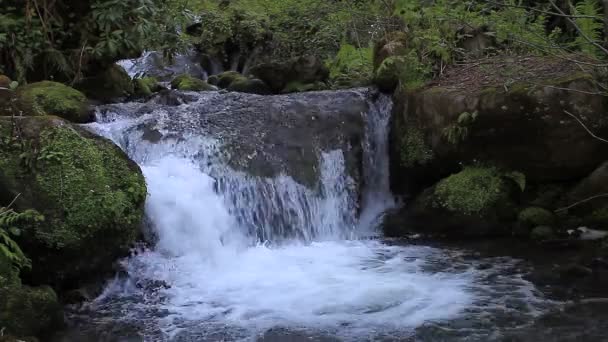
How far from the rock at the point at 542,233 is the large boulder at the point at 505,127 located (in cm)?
85

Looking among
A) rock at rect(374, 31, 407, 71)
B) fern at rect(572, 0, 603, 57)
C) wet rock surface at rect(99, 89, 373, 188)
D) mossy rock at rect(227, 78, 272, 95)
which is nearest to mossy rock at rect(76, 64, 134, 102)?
wet rock surface at rect(99, 89, 373, 188)

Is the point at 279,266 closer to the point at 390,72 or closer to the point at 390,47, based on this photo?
the point at 390,72

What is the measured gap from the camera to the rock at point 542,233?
27.1ft

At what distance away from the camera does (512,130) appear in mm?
8820

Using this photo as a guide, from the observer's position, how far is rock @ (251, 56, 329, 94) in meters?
12.7

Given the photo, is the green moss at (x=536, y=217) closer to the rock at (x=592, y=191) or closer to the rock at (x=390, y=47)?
the rock at (x=592, y=191)

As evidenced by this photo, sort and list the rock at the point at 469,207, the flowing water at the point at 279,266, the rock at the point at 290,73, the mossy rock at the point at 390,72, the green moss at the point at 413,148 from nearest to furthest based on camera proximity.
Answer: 1. the flowing water at the point at 279,266
2. the rock at the point at 469,207
3. the green moss at the point at 413,148
4. the mossy rock at the point at 390,72
5. the rock at the point at 290,73

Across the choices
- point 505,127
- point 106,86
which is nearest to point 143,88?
point 106,86

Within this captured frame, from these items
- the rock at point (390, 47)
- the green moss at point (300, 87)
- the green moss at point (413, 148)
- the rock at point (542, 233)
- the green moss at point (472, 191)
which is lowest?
the rock at point (542, 233)

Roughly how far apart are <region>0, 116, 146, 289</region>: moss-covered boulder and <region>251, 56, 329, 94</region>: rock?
20.4 feet

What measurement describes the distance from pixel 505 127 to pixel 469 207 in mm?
1215

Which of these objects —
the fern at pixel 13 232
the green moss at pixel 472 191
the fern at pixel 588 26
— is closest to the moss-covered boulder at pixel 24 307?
the fern at pixel 13 232

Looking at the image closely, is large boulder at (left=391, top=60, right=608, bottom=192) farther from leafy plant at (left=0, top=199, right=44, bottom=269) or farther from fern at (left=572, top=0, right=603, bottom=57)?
leafy plant at (left=0, top=199, right=44, bottom=269)

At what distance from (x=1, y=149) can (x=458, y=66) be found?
707 centimetres
